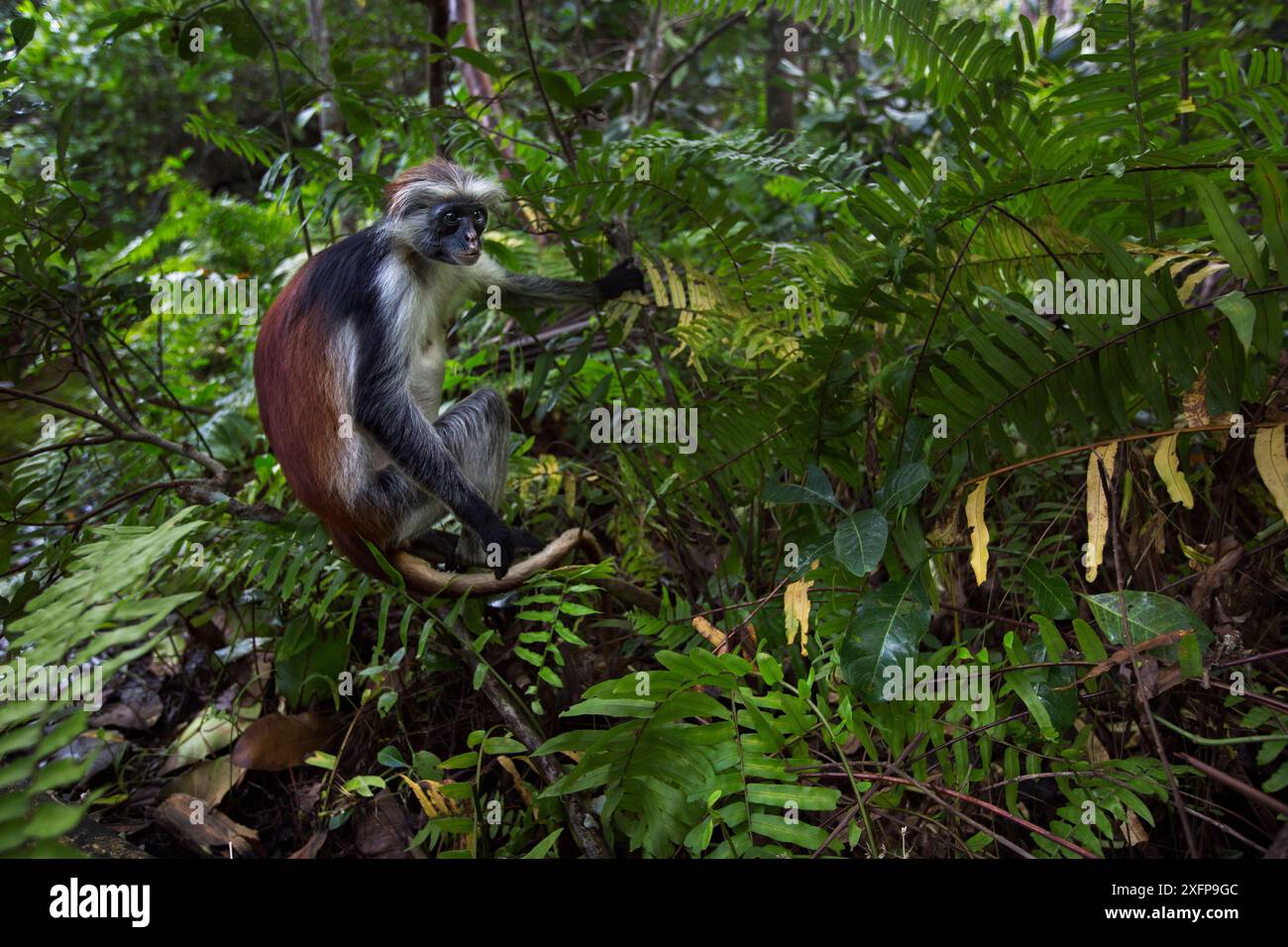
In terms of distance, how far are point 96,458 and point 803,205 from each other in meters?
5.62

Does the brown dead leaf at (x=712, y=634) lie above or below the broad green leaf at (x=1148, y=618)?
below

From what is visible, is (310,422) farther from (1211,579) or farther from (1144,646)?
(1211,579)

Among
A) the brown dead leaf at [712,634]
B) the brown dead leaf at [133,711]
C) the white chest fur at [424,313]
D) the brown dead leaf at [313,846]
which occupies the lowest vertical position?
the brown dead leaf at [313,846]

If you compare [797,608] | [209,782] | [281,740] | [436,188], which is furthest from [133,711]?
[797,608]

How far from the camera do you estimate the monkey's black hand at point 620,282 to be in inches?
179

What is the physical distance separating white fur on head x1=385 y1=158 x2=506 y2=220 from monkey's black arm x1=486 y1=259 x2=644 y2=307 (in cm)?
48

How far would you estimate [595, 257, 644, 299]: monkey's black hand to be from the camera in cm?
455

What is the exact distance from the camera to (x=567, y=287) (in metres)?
4.88

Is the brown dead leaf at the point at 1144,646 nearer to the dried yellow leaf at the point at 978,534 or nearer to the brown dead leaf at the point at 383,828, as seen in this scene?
the dried yellow leaf at the point at 978,534

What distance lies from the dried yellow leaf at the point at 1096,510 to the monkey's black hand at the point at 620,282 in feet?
7.88

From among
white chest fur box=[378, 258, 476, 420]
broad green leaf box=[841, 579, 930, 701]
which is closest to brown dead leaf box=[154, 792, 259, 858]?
white chest fur box=[378, 258, 476, 420]

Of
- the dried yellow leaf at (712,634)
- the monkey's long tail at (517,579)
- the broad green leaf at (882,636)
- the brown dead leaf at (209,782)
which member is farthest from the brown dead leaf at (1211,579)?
the brown dead leaf at (209,782)

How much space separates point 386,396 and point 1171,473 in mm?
3358
